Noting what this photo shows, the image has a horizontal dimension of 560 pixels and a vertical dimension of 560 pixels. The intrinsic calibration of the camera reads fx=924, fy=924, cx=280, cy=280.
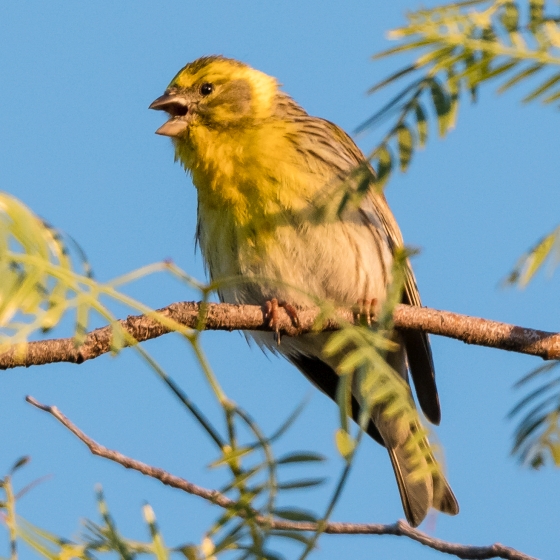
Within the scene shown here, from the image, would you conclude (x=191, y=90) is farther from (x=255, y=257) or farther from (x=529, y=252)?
(x=529, y=252)

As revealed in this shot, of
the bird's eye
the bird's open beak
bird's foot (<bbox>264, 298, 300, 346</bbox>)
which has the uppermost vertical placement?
the bird's eye

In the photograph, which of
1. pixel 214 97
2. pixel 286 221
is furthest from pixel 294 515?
pixel 214 97

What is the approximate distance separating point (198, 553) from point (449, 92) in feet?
2.18

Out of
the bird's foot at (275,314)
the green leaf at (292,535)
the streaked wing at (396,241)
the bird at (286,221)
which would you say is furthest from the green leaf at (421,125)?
the streaked wing at (396,241)

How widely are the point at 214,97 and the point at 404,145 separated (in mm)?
3515

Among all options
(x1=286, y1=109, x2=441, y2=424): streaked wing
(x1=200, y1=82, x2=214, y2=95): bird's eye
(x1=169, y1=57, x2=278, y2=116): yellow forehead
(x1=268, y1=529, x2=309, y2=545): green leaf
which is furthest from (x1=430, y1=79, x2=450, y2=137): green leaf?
(x1=200, y1=82, x2=214, y2=95): bird's eye

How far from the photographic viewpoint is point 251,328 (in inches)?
123

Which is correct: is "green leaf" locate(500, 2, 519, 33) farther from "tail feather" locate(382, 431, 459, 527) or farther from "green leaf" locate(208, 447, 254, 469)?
"tail feather" locate(382, 431, 459, 527)

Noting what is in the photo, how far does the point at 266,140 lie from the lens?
432cm

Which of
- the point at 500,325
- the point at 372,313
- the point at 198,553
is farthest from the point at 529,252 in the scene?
the point at 372,313

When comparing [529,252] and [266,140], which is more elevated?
[266,140]

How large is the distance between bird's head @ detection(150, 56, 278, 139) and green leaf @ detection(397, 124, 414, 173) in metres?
3.24

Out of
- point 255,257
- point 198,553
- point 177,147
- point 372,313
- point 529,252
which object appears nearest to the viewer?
point 198,553

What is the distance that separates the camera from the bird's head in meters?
4.54
